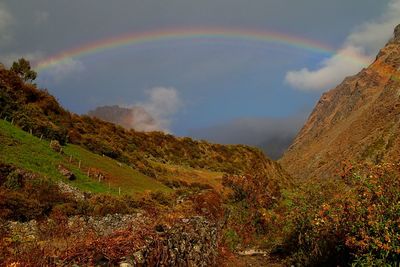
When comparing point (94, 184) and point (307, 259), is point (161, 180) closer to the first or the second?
point (94, 184)

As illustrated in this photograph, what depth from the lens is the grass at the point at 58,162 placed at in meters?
27.5

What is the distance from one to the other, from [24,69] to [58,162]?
3777cm

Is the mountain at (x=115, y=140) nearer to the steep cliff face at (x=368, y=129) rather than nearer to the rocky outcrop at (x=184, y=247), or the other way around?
the steep cliff face at (x=368, y=129)

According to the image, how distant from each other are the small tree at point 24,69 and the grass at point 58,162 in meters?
29.0

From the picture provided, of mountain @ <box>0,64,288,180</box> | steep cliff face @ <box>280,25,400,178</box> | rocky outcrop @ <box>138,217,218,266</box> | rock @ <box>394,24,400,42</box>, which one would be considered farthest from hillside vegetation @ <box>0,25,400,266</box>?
rock @ <box>394,24,400,42</box>

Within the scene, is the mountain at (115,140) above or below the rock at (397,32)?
below

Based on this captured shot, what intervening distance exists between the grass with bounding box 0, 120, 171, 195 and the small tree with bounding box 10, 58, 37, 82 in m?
29.0

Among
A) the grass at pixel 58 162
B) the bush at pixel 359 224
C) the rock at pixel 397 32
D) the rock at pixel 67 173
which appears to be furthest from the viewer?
the rock at pixel 397 32

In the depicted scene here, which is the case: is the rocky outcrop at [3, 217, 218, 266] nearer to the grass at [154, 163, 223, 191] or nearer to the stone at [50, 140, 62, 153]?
the stone at [50, 140, 62, 153]

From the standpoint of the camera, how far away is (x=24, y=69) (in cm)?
6259

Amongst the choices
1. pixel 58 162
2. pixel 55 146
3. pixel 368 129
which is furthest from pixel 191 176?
pixel 368 129

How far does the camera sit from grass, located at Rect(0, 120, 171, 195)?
27544mm

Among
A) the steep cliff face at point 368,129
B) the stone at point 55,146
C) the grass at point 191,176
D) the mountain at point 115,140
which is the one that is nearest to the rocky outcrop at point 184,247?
the stone at point 55,146

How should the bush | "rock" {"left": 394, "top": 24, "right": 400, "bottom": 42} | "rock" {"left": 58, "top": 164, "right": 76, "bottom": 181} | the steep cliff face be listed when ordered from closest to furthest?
the bush → "rock" {"left": 58, "top": 164, "right": 76, "bottom": 181} → the steep cliff face → "rock" {"left": 394, "top": 24, "right": 400, "bottom": 42}
